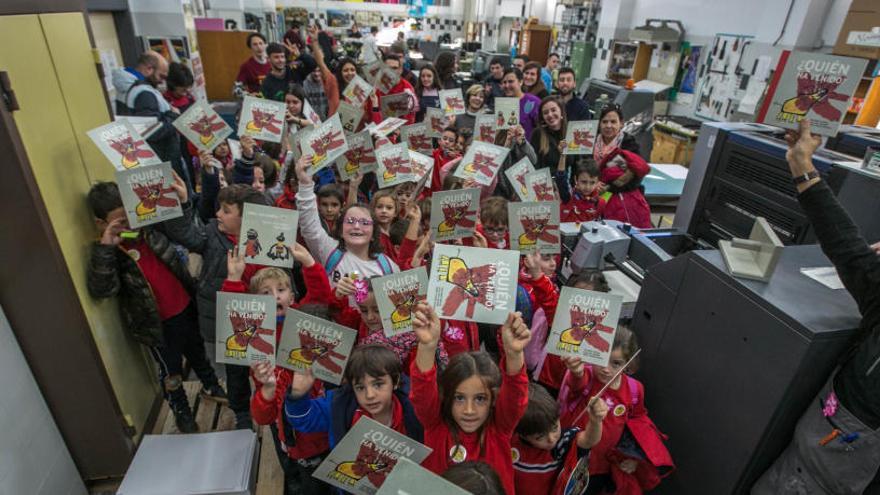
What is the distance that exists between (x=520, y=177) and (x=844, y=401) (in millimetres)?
1881

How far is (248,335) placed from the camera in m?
1.71

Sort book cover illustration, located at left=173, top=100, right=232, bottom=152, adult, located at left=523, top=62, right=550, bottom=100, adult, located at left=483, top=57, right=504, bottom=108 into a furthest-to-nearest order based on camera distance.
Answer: adult, located at left=483, top=57, right=504, bottom=108, adult, located at left=523, top=62, right=550, bottom=100, book cover illustration, located at left=173, top=100, right=232, bottom=152

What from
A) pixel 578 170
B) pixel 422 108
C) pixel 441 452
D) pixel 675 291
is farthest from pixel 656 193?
pixel 441 452

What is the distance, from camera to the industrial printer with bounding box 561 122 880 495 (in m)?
1.39

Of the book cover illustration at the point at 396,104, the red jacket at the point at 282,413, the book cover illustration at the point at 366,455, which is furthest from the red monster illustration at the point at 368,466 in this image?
the book cover illustration at the point at 396,104

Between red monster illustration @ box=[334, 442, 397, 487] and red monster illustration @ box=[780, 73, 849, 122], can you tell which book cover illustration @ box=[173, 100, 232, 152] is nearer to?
red monster illustration @ box=[334, 442, 397, 487]

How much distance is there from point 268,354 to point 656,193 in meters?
4.39

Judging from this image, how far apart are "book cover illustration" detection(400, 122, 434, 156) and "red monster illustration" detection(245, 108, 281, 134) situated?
101 centimetres

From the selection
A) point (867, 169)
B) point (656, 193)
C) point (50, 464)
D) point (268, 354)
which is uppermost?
point (867, 169)

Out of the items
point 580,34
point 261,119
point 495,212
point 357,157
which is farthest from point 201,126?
point 580,34

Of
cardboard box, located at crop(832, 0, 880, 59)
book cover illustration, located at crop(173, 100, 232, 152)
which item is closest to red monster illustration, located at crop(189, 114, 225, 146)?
book cover illustration, located at crop(173, 100, 232, 152)

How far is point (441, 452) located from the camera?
1598mm

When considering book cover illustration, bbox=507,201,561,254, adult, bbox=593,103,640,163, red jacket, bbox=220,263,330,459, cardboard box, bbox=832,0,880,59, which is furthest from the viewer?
cardboard box, bbox=832,0,880,59

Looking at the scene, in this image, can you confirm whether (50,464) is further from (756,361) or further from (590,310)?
(756,361)
